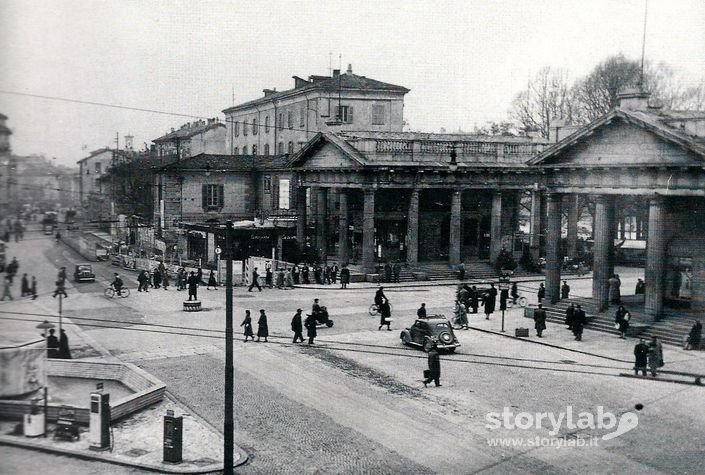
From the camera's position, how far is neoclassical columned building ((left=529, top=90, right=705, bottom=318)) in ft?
89.5

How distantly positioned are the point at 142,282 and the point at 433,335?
56.4 ft

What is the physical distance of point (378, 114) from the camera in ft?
200

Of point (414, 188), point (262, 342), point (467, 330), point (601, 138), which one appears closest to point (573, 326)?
point (467, 330)

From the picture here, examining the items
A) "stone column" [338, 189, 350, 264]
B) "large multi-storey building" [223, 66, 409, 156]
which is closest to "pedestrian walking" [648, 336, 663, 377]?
"stone column" [338, 189, 350, 264]

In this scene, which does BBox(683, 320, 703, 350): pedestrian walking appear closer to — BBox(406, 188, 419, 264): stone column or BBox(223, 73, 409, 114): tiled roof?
Result: BBox(406, 188, 419, 264): stone column

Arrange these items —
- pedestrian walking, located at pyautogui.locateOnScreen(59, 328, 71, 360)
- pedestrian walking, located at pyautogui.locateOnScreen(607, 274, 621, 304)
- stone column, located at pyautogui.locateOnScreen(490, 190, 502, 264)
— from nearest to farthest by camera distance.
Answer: pedestrian walking, located at pyautogui.locateOnScreen(59, 328, 71, 360) < pedestrian walking, located at pyautogui.locateOnScreen(607, 274, 621, 304) < stone column, located at pyautogui.locateOnScreen(490, 190, 502, 264)

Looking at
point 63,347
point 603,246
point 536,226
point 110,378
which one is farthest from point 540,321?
point 536,226

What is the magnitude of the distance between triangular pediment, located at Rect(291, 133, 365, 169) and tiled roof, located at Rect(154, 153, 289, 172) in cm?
630

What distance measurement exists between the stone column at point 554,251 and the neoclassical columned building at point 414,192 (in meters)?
13.0

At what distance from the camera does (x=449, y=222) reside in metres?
50.3

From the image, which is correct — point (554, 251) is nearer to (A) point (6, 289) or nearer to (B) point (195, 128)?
(A) point (6, 289)

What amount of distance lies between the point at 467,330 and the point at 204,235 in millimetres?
24561

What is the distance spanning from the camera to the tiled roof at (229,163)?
183 feet

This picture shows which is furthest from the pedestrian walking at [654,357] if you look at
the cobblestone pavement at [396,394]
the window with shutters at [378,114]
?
the window with shutters at [378,114]
